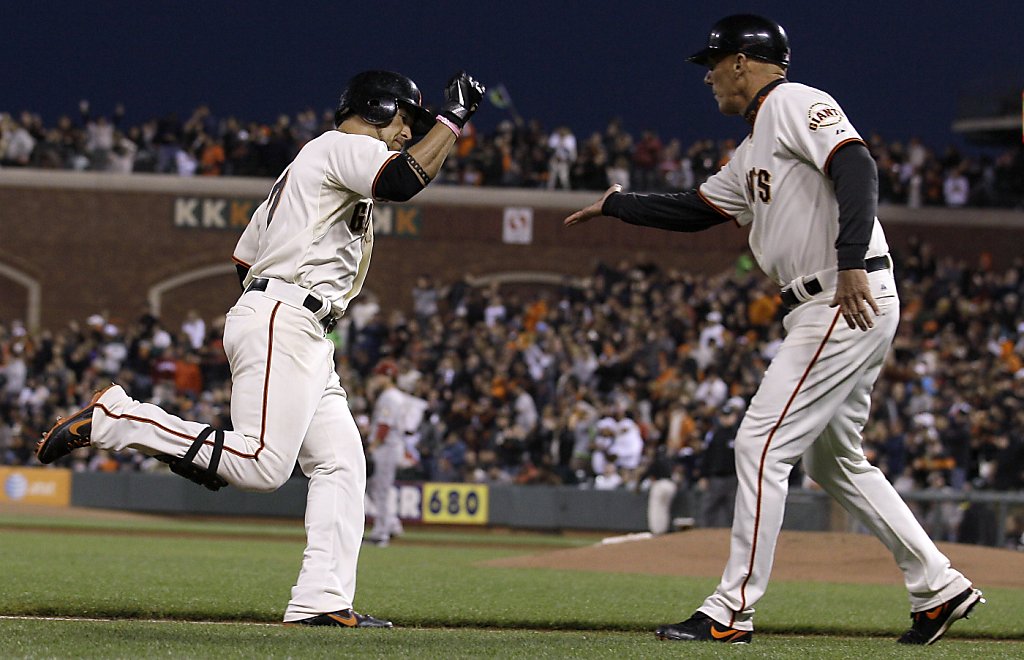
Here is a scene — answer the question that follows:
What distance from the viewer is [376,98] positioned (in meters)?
5.66

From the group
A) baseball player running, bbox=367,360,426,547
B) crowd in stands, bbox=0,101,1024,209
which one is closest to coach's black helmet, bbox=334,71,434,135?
baseball player running, bbox=367,360,426,547

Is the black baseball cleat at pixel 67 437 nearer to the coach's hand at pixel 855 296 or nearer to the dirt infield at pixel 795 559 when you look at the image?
the coach's hand at pixel 855 296

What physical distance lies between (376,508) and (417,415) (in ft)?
3.72

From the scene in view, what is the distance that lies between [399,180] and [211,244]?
27.6 meters

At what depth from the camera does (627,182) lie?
3075cm

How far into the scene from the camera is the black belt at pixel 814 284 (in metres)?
5.29

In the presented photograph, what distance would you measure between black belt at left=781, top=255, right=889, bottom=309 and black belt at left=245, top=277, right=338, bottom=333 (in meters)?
1.74

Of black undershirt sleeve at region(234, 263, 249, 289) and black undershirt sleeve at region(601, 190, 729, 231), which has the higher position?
black undershirt sleeve at region(601, 190, 729, 231)

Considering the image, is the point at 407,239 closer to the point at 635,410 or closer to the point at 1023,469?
the point at 635,410

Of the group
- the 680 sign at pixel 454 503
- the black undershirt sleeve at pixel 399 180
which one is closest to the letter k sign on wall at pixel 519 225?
the 680 sign at pixel 454 503

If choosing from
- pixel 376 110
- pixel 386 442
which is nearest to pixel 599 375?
pixel 386 442

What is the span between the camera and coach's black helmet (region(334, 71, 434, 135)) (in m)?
5.66

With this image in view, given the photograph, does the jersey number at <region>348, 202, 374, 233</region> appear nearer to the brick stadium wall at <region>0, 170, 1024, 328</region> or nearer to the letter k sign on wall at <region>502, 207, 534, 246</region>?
the brick stadium wall at <region>0, 170, 1024, 328</region>

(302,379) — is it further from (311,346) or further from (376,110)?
(376,110)
